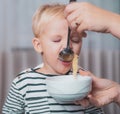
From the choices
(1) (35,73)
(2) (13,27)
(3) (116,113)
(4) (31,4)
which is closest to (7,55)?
(2) (13,27)

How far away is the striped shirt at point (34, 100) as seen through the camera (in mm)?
1139

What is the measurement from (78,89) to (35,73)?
388 mm

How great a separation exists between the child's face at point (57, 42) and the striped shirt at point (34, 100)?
83 mm

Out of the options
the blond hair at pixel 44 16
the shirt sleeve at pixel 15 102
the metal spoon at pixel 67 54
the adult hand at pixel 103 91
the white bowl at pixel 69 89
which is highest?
the blond hair at pixel 44 16

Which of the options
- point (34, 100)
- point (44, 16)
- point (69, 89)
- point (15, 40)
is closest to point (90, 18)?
point (69, 89)

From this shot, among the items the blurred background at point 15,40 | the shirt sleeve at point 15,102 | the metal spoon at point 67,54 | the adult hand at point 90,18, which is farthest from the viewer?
the blurred background at point 15,40

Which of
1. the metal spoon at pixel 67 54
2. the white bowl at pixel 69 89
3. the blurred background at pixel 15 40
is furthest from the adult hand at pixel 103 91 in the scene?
the blurred background at pixel 15 40

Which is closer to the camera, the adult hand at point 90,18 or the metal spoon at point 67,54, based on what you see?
the adult hand at point 90,18

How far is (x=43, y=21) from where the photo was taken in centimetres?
119

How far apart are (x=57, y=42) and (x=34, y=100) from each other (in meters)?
0.27

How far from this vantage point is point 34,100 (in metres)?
1.17

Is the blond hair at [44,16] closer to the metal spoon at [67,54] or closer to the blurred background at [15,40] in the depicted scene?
the metal spoon at [67,54]

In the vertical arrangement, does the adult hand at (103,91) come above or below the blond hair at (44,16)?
below

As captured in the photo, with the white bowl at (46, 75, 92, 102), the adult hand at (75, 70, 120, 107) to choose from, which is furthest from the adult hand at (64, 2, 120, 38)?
the adult hand at (75, 70, 120, 107)
